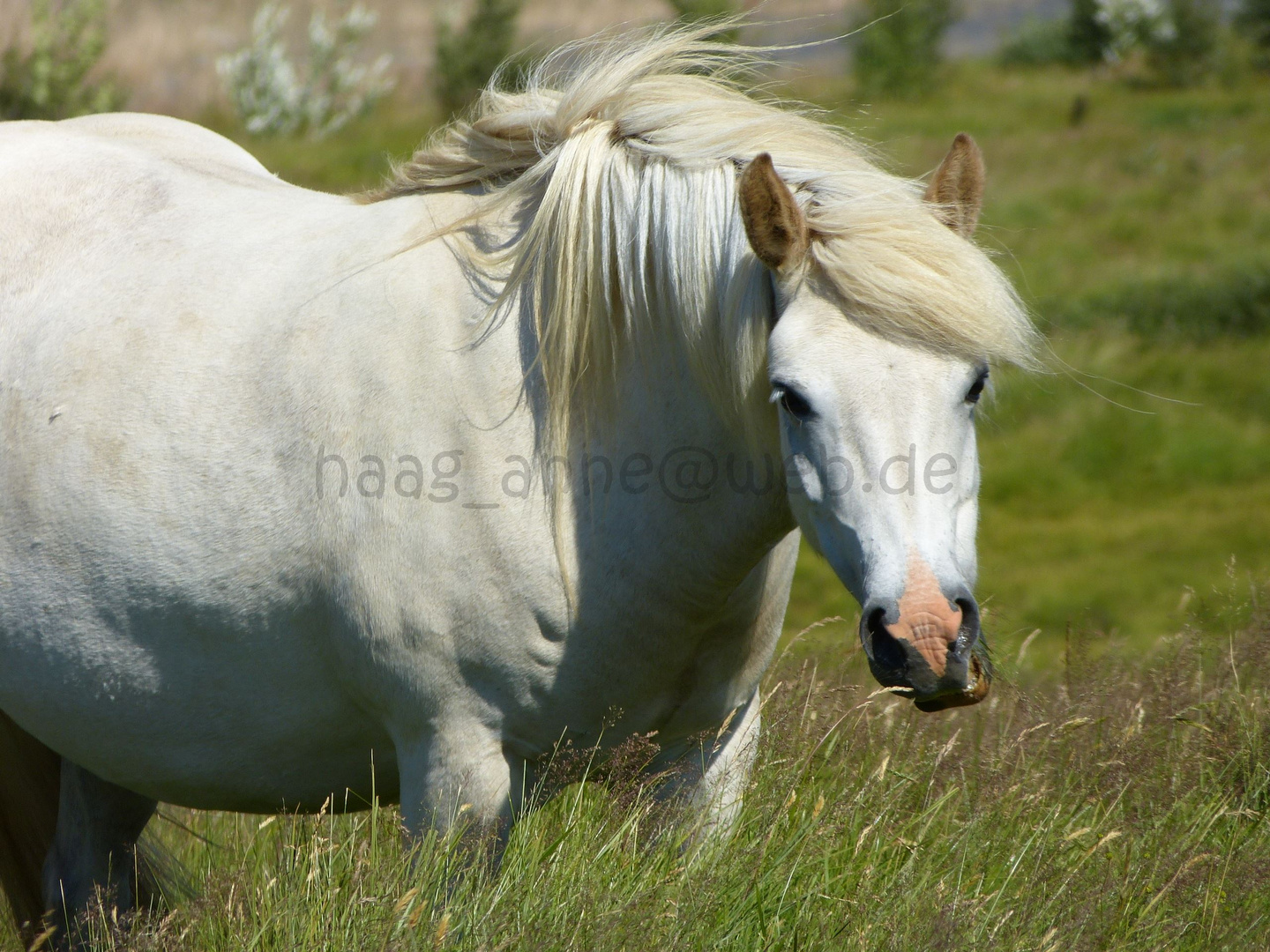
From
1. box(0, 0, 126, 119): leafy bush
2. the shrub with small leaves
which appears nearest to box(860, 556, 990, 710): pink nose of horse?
box(0, 0, 126, 119): leafy bush

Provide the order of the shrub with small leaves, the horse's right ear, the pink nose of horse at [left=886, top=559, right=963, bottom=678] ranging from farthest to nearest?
the shrub with small leaves < the horse's right ear < the pink nose of horse at [left=886, top=559, right=963, bottom=678]

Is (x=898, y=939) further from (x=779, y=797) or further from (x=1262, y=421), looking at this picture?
(x=1262, y=421)

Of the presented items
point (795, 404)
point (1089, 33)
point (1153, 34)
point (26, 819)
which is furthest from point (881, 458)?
point (1089, 33)

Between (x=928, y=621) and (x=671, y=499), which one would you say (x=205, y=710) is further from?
(x=928, y=621)

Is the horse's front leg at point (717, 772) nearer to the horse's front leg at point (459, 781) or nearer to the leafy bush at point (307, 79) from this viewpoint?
the horse's front leg at point (459, 781)

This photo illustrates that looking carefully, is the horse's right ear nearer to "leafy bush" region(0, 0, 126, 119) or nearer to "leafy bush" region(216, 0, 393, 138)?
"leafy bush" region(0, 0, 126, 119)

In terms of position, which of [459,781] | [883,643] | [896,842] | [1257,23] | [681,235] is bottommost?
[896,842]

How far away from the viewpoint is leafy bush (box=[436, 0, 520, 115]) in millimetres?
22500

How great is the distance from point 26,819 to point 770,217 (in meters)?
2.29

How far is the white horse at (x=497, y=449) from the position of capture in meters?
1.85

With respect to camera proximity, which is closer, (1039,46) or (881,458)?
(881,458)

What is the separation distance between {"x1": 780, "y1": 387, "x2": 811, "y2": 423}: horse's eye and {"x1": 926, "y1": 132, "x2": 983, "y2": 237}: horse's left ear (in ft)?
1.50

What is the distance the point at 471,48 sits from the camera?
22.5 metres

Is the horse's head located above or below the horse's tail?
above
